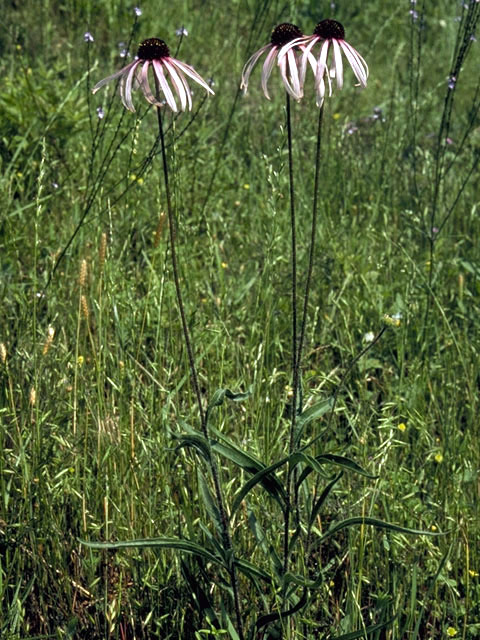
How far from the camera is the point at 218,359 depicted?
2334 millimetres

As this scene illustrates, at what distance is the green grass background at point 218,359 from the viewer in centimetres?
185

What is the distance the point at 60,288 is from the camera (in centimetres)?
268

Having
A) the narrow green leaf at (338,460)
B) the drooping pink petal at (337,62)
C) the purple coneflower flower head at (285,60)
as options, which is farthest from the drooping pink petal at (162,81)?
the narrow green leaf at (338,460)

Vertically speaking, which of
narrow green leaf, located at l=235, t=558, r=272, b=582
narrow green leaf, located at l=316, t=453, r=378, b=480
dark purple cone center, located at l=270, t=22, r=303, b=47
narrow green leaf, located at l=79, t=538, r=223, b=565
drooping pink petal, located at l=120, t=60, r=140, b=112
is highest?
dark purple cone center, located at l=270, t=22, r=303, b=47

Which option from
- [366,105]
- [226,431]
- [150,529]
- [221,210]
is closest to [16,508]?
[150,529]

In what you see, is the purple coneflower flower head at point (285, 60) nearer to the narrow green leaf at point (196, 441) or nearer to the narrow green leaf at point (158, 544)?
the narrow green leaf at point (196, 441)

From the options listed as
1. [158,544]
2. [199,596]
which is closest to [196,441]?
[158,544]

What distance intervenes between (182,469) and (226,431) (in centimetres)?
22

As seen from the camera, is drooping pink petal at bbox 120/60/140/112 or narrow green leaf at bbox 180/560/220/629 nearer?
drooping pink petal at bbox 120/60/140/112

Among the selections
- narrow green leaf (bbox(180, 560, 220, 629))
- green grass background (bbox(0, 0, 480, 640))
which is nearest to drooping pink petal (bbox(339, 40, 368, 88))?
green grass background (bbox(0, 0, 480, 640))

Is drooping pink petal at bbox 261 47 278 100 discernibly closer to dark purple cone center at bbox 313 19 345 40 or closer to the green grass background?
dark purple cone center at bbox 313 19 345 40

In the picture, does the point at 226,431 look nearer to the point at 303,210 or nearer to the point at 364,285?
the point at 364,285

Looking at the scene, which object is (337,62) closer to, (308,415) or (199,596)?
(308,415)

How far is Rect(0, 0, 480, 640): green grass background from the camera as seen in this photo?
6.08 ft
